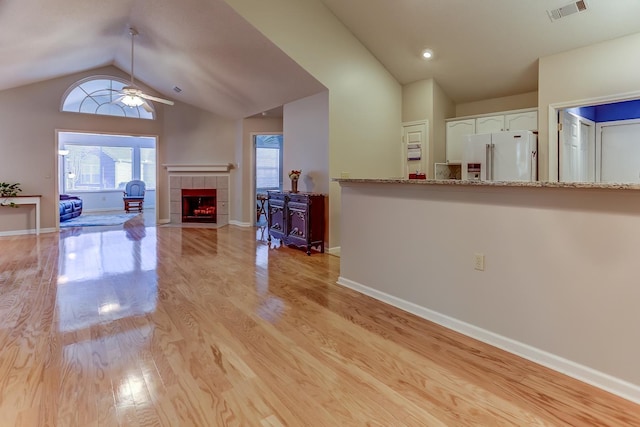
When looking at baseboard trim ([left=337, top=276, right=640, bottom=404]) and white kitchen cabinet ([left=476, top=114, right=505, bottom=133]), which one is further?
white kitchen cabinet ([left=476, top=114, right=505, bottom=133])

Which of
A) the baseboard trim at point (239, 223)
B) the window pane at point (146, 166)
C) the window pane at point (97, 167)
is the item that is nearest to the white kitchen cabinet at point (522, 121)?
the baseboard trim at point (239, 223)

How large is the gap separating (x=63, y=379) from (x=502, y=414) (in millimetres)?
2246

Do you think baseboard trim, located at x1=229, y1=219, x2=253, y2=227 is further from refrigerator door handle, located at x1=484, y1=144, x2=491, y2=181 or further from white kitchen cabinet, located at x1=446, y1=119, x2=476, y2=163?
refrigerator door handle, located at x1=484, y1=144, x2=491, y2=181

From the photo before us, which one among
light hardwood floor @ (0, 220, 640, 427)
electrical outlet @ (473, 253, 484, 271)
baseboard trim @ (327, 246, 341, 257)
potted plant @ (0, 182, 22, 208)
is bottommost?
light hardwood floor @ (0, 220, 640, 427)

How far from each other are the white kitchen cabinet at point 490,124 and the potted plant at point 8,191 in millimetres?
8176

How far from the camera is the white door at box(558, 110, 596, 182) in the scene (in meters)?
4.53

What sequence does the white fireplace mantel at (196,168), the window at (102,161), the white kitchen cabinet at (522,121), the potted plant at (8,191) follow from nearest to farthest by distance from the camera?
the white kitchen cabinet at (522,121), the potted plant at (8,191), the white fireplace mantel at (196,168), the window at (102,161)

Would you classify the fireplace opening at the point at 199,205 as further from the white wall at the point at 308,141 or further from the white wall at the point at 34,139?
the white wall at the point at 308,141

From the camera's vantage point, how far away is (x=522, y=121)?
4.91 meters

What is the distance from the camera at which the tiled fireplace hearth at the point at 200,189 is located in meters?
8.25

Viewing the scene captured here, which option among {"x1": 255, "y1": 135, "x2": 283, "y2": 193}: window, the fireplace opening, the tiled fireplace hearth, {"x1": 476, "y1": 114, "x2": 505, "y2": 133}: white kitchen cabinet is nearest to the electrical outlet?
{"x1": 476, "y1": 114, "x2": 505, "y2": 133}: white kitchen cabinet

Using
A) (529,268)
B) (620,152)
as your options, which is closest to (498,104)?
(620,152)

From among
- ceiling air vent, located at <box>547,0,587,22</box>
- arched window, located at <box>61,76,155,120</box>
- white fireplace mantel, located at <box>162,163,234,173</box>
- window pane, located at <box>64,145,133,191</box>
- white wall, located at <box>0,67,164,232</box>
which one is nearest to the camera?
ceiling air vent, located at <box>547,0,587,22</box>

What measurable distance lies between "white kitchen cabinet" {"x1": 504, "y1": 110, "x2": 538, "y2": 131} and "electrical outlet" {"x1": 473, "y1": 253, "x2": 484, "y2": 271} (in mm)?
3319
